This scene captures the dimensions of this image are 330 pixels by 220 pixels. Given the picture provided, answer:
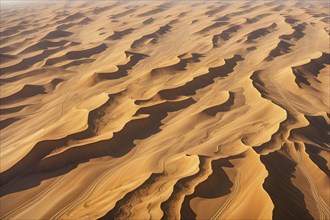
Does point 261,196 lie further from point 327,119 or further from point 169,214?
point 327,119

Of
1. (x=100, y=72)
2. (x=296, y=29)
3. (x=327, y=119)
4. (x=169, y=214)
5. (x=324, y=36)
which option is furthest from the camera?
(x=296, y=29)

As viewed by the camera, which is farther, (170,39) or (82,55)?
(170,39)

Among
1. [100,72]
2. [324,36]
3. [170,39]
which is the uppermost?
[100,72]

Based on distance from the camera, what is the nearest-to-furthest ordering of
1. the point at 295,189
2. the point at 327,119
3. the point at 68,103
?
the point at 295,189
the point at 327,119
the point at 68,103

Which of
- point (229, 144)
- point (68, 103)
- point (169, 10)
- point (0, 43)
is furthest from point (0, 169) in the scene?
point (169, 10)

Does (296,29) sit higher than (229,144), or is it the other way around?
(229,144)

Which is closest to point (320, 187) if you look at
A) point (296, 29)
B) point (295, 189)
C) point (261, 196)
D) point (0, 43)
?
point (295, 189)
